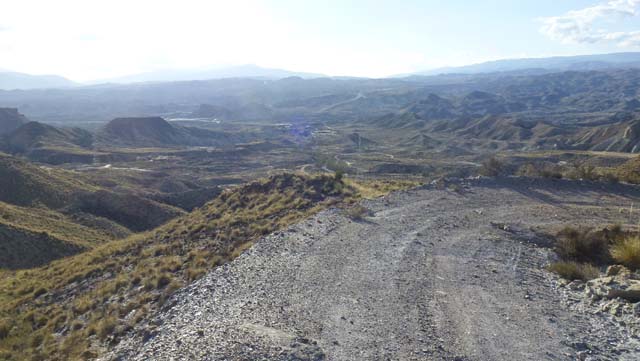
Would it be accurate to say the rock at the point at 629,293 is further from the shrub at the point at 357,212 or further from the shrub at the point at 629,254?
the shrub at the point at 357,212

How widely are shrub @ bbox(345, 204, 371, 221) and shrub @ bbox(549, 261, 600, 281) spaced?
679 cm

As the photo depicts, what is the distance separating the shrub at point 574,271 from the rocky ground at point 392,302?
0.36 meters

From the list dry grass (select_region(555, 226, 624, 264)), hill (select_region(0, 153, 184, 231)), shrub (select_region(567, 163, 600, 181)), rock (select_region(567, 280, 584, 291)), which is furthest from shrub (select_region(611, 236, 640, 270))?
hill (select_region(0, 153, 184, 231))

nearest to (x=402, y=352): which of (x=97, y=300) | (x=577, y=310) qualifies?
(x=577, y=310)

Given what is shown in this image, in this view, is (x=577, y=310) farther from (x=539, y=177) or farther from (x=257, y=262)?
(x=539, y=177)

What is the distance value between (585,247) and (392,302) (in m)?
6.84

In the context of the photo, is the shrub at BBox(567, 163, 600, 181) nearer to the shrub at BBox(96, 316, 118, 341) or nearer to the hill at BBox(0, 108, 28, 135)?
the shrub at BBox(96, 316, 118, 341)

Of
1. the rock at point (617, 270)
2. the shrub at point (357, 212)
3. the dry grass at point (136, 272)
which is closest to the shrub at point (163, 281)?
the dry grass at point (136, 272)

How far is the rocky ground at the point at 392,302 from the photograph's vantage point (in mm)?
8844

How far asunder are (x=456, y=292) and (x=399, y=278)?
4.54 ft

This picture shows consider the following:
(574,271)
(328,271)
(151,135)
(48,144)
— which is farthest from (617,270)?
(151,135)

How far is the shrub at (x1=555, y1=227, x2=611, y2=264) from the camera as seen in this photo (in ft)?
46.1

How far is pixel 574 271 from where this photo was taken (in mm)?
12508

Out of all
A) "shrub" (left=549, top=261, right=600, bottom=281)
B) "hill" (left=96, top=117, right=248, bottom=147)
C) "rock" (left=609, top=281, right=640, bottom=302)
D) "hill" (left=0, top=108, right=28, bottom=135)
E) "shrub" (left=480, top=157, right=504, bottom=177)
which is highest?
"rock" (left=609, top=281, right=640, bottom=302)
